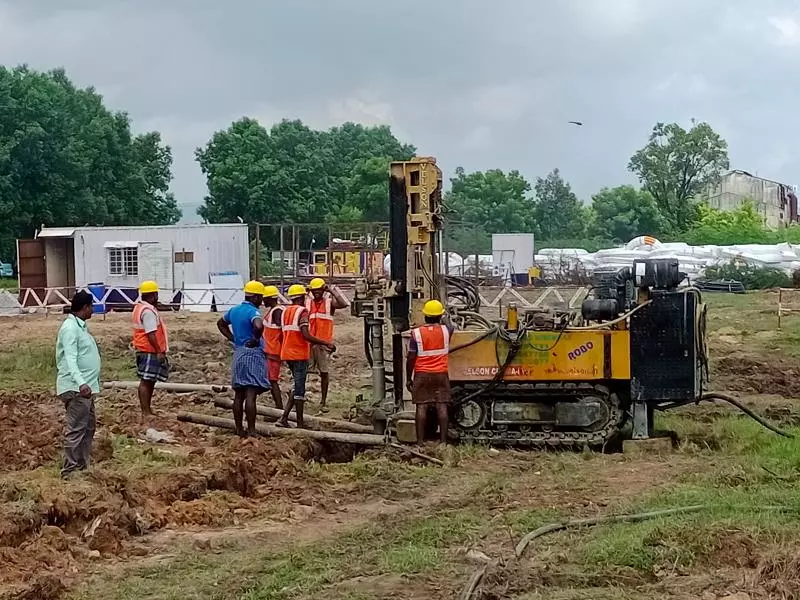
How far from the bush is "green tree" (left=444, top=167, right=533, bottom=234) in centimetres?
2476

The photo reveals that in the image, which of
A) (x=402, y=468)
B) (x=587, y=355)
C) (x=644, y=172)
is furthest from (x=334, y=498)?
(x=644, y=172)

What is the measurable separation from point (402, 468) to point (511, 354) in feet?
6.10

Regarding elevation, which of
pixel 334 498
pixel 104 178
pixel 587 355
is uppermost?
pixel 104 178

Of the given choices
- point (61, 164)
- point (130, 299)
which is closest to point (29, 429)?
point (130, 299)

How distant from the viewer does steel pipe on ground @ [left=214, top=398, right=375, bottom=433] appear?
1242 centimetres

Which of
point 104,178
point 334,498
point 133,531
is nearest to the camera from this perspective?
point 133,531

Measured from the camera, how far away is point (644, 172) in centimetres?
7075

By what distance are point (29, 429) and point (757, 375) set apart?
1161 centimetres

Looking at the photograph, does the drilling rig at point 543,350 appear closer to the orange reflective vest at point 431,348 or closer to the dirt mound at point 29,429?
the orange reflective vest at point 431,348

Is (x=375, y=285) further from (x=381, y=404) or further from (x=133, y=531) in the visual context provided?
(x=133, y=531)

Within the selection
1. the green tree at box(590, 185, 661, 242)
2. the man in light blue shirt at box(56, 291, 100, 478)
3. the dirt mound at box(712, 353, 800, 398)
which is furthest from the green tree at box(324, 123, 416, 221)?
the man in light blue shirt at box(56, 291, 100, 478)

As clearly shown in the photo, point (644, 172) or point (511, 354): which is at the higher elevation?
point (644, 172)

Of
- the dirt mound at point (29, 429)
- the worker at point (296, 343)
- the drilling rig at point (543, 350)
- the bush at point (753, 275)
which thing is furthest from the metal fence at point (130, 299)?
the drilling rig at point (543, 350)

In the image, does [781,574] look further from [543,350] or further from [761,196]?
[761,196]
